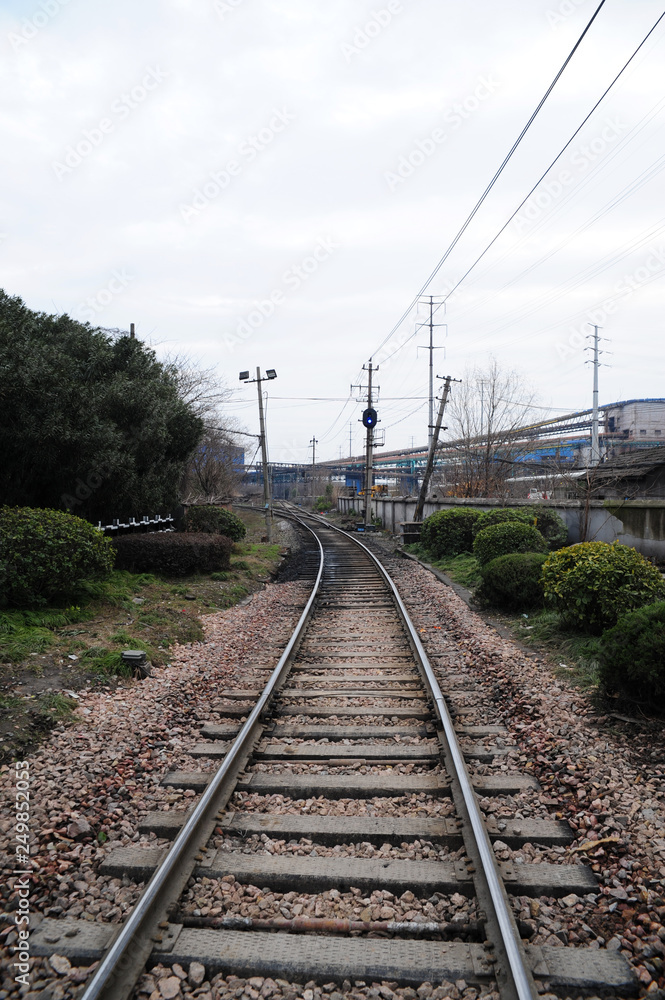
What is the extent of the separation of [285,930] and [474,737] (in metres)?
2.64

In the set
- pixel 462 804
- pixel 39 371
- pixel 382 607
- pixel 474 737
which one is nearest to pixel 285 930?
pixel 462 804

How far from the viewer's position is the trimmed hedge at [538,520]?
611 inches

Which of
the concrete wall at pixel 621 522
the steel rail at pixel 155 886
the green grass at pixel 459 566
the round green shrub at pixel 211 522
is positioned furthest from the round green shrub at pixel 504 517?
the steel rail at pixel 155 886

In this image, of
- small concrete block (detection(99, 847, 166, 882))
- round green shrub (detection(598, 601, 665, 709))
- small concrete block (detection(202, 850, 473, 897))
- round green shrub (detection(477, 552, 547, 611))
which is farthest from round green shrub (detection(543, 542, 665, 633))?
small concrete block (detection(99, 847, 166, 882))

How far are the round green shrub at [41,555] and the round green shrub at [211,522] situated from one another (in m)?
8.79

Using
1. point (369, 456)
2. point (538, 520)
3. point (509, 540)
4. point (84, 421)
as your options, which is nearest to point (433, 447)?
point (369, 456)

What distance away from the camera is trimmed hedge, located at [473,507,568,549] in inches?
611

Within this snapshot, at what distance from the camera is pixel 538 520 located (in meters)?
16.3

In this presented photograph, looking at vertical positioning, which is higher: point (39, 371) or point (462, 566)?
point (39, 371)

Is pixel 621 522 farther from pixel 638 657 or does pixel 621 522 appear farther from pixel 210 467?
pixel 210 467

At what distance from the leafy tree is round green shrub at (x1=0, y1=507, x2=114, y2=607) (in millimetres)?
1849

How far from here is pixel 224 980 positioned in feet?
8.60

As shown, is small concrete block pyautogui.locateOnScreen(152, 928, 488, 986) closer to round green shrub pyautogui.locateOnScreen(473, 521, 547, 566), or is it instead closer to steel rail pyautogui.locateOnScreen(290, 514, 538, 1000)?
steel rail pyautogui.locateOnScreen(290, 514, 538, 1000)

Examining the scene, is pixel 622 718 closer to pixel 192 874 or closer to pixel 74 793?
pixel 192 874
